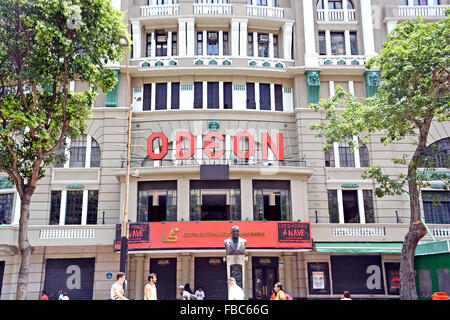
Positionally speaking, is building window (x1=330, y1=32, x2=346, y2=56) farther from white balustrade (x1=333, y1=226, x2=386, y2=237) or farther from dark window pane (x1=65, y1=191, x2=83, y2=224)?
dark window pane (x1=65, y1=191, x2=83, y2=224)

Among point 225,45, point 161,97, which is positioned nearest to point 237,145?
point 161,97

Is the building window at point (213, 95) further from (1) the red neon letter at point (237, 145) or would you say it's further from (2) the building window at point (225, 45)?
(1) the red neon letter at point (237, 145)

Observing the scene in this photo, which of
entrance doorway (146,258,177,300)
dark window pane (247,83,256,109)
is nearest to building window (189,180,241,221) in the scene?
entrance doorway (146,258,177,300)

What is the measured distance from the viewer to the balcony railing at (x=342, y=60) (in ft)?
91.6

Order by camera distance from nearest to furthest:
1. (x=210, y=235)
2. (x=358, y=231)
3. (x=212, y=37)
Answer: (x=210, y=235)
(x=358, y=231)
(x=212, y=37)

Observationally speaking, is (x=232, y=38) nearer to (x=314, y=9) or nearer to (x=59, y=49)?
(x=314, y=9)

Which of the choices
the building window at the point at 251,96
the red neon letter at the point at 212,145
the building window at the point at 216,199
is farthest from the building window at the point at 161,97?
the building window at the point at 216,199

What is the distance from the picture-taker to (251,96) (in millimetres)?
27891

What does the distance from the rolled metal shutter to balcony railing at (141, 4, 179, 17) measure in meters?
16.8

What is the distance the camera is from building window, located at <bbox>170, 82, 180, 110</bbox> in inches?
1085

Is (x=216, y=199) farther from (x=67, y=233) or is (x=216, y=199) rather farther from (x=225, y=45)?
(x=225, y=45)

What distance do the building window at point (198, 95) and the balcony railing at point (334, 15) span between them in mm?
9734

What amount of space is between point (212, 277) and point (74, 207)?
951 cm
